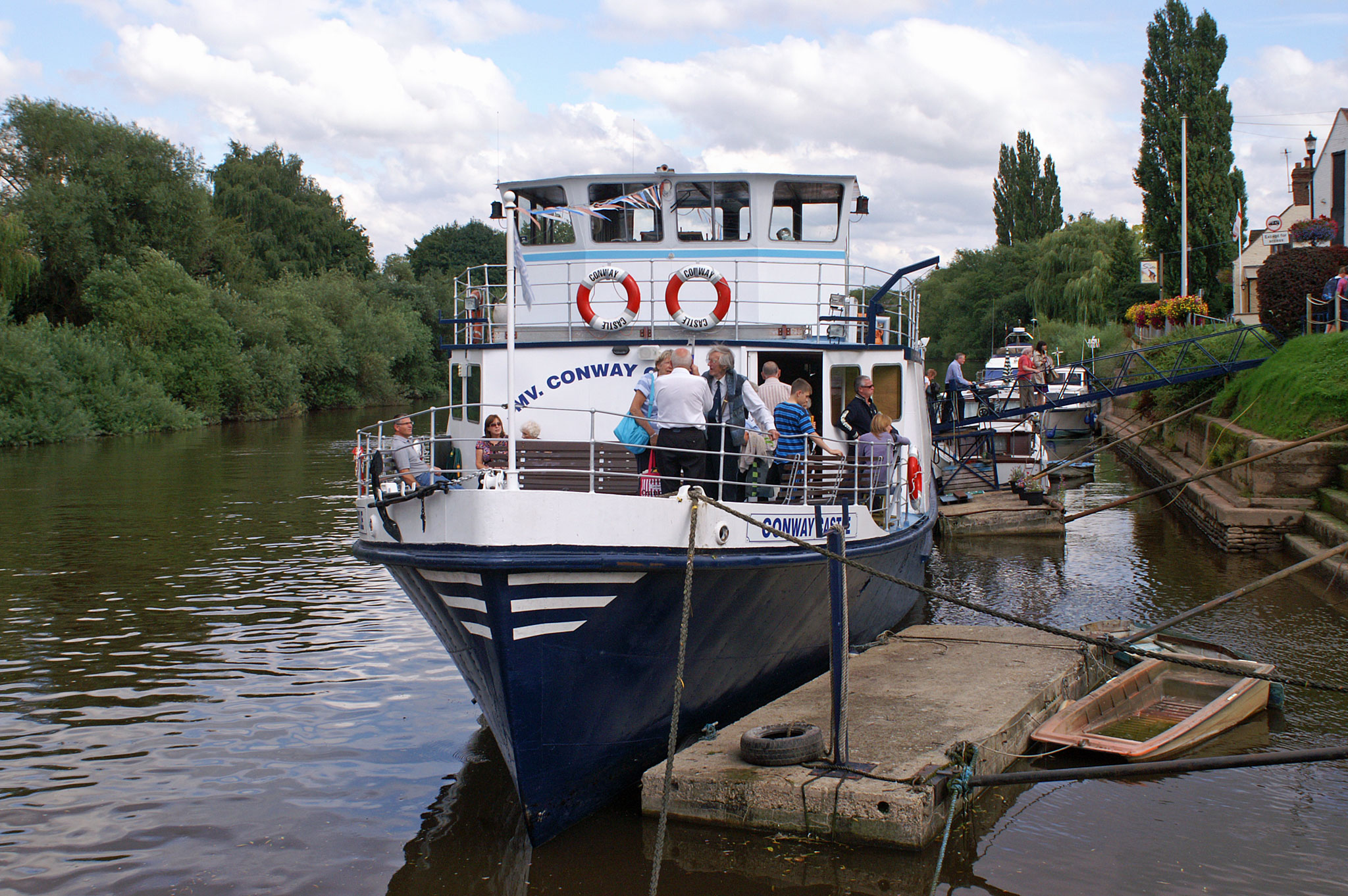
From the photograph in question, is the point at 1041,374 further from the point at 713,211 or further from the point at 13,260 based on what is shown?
the point at 13,260

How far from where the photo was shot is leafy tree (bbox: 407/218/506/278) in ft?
294

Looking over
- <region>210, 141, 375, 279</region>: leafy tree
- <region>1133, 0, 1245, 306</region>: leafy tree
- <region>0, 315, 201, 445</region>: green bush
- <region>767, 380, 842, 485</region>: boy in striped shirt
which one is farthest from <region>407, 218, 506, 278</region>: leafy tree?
<region>767, 380, 842, 485</region>: boy in striped shirt

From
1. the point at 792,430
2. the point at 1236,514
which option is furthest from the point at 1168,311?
the point at 792,430

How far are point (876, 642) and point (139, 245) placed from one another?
1667 inches

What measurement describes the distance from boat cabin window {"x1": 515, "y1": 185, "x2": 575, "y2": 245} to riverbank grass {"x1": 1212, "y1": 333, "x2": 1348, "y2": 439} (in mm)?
10597

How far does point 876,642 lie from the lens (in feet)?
32.2

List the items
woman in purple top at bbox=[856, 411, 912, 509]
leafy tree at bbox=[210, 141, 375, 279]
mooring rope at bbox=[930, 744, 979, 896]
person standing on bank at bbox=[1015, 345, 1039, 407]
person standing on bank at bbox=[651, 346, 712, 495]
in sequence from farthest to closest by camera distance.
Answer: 1. leafy tree at bbox=[210, 141, 375, 279]
2. person standing on bank at bbox=[1015, 345, 1039, 407]
3. woman in purple top at bbox=[856, 411, 912, 509]
4. person standing on bank at bbox=[651, 346, 712, 495]
5. mooring rope at bbox=[930, 744, 979, 896]

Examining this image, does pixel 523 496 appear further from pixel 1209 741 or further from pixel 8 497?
pixel 8 497

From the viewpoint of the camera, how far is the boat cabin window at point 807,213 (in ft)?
36.9

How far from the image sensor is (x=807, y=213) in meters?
11.4

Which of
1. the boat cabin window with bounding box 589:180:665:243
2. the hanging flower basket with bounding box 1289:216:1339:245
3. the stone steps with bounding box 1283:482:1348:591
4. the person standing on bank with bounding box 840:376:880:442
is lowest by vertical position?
the stone steps with bounding box 1283:482:1348:591

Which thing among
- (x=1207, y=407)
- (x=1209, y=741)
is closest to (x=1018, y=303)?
(x=1207, y=407)

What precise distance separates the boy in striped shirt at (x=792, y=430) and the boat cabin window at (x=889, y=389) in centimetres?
217

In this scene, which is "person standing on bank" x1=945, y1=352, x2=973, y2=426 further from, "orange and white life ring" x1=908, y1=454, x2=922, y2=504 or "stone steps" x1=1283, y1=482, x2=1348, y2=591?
"orange and white life ring" x1=908, y1=454, x2=922, y2=504
